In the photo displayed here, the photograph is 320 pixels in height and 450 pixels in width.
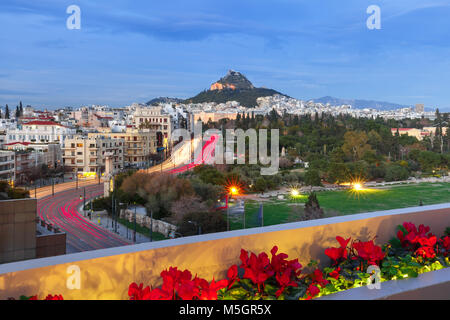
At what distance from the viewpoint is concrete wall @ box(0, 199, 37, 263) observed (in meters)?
4.63

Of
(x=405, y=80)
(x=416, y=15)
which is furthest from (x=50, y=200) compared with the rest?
(x=416, y=15)

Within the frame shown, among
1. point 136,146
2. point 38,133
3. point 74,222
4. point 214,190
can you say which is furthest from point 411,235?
point 38,133

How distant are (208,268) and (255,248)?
0.18 meters

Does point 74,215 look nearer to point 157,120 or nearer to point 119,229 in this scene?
point 119,229

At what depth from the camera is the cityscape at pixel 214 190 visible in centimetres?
103

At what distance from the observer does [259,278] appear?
1028mm

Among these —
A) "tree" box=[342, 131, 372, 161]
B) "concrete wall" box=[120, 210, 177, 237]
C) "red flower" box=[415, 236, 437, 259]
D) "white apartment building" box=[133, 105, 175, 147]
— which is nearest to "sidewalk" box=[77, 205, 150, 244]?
"concrete wall" box=[120, 210, 177, 237]

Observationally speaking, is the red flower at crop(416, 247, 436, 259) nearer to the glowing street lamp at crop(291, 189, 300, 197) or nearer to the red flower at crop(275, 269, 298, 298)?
the red flower at crop(275, 269, 298, 298)

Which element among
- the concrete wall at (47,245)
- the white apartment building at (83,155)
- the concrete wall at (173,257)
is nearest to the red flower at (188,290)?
the concrete wall at (173,257)

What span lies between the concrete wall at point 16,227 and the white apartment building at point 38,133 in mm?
20099

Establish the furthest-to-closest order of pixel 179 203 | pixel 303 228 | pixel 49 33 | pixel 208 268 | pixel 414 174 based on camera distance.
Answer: pixel 414 174
pixel 179 203
pixel 49 33
pixel 303 228
pixel 208 268

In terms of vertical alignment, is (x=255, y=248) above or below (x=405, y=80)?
below
